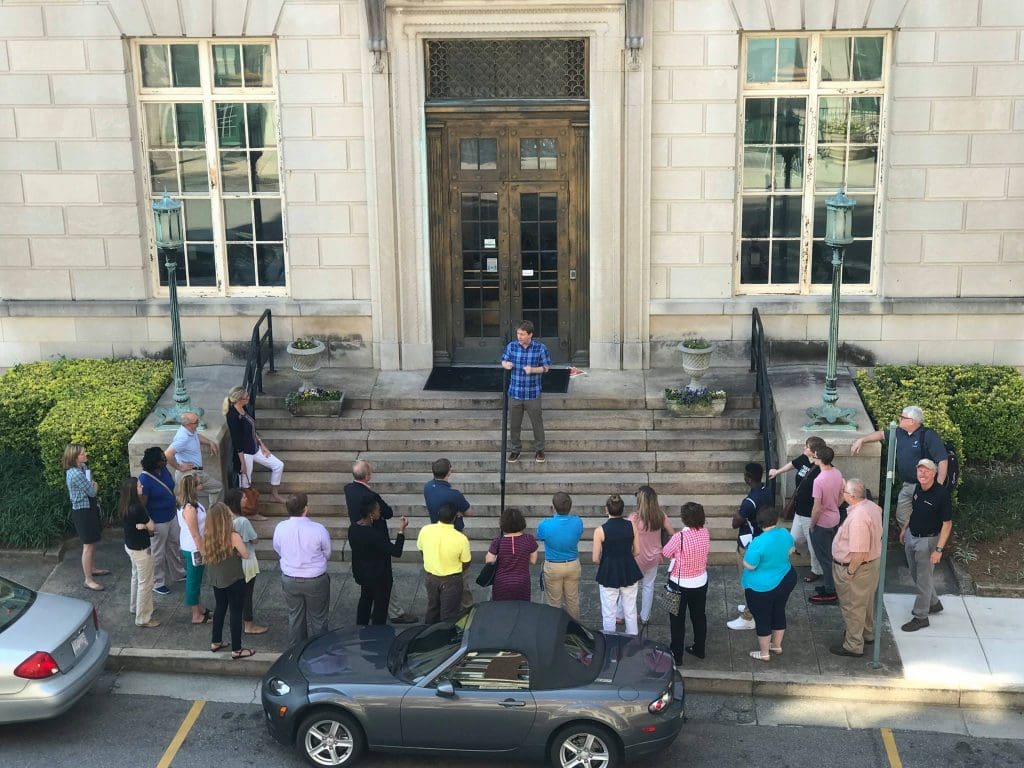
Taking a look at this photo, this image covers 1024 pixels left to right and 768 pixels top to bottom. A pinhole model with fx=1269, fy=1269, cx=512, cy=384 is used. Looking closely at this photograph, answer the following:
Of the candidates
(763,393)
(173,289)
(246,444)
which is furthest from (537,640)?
(173,289)

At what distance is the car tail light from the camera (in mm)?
10453

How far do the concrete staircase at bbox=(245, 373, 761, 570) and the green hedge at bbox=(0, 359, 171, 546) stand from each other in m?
1.54

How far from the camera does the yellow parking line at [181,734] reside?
1056cm

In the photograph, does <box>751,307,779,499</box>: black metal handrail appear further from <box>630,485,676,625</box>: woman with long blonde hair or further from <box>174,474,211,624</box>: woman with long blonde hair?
<box>174,474,211,624</box>: woman with long blonde hair

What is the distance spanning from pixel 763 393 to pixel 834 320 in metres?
1.29

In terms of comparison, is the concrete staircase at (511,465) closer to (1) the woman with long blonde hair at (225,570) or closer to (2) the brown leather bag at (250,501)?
(2) the brown leather bag at (250,501)

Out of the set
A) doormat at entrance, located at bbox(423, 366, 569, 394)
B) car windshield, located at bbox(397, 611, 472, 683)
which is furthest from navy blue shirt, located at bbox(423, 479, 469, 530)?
doormat at entrance, located at bbox(423, 366, 569, 394)

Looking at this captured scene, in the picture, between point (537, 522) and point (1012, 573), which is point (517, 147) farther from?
point (1012, 573)

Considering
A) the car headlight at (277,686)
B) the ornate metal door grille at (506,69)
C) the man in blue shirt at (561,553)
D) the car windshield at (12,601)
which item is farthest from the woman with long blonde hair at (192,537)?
the ornate metal door grille at (506,69)

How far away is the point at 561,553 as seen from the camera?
11.7 metres

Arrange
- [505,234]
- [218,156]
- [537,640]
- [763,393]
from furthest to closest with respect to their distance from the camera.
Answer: [505,234] < [218,156] < [763,393] < [537,640]

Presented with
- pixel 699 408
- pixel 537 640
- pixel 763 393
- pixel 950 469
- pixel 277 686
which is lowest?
pixel 277 686

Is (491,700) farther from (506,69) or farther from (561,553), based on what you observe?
(506,69)

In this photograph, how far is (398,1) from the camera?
15.5 metres
